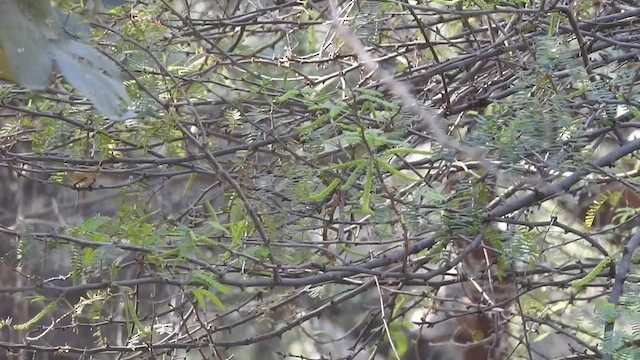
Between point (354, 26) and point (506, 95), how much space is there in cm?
43

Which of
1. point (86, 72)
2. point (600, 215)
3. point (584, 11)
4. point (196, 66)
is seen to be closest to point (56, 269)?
point (196, 66)

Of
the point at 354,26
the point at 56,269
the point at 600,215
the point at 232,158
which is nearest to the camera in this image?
the point at 354,26

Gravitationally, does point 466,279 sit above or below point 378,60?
below

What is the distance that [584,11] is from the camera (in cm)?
230

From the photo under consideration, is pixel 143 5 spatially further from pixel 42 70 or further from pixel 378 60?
pixel 42 70

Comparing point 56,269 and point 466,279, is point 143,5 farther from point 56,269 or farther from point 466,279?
point 56,269

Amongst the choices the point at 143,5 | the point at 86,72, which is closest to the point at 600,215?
the point at 143,5

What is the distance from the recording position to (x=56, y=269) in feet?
14.1

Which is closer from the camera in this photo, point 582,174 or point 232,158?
point 582,174

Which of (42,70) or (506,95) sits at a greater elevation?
(506,95)

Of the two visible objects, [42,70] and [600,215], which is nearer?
[42,70]

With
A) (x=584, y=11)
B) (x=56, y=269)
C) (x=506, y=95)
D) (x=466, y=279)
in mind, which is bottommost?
(x=466, y=279)

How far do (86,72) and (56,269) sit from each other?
3253mm

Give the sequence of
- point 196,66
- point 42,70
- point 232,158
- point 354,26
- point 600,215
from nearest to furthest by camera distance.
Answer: point 42,70 < point 354,26 < point 232,158 < point 196,66 < point 600,215
